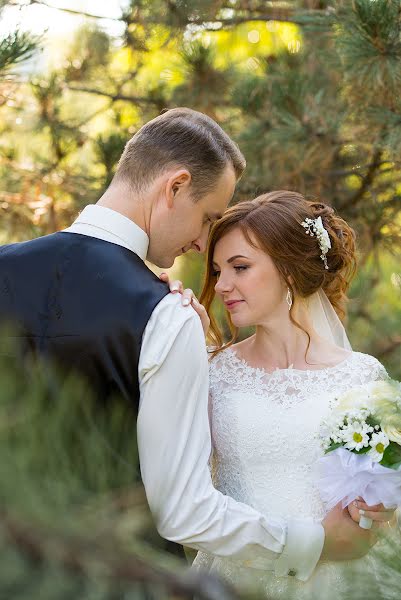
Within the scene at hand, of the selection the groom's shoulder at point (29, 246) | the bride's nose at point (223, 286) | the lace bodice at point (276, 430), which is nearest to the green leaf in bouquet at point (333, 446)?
the lace bodice at point (276, 430)

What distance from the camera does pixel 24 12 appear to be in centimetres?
223

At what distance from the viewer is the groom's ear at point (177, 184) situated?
6.75 feet

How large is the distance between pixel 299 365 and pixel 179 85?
1985mm

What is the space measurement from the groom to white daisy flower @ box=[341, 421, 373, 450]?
0.26 m

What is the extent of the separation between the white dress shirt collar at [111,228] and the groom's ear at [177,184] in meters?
0.12

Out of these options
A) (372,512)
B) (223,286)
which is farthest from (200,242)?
(372,512)

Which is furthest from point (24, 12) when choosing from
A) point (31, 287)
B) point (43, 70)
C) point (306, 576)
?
point (43, 70)

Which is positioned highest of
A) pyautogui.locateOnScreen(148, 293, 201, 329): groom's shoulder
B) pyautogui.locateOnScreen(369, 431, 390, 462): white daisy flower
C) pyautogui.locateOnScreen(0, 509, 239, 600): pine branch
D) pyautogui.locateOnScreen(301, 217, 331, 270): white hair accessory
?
pyautogui.locateOnScreen(0, 509, 239, 600): pine branch

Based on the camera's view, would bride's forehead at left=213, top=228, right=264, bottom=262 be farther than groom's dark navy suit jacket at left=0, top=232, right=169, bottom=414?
Yes

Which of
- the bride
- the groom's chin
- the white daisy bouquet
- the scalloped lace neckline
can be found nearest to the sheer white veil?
the bride

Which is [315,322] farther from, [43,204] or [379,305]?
[43,204]

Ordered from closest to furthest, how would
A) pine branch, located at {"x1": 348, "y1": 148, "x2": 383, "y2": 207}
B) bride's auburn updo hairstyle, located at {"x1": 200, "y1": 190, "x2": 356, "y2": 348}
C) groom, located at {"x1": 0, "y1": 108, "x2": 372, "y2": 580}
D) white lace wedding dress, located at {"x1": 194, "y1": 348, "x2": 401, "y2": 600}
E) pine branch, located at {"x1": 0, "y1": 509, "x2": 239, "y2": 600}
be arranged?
pine branch, located at {"x1": 0, "y1": 509, "x2": 239, "y2": 600} < groom, located at {"x1": 0, "y1": 108, "x2": 372, "y2": 580} < white lace wedding dress, located at {"x1": 194, "y1": 348, "x2": 401, "y2": 600} < bride's auburn updo hairstyle, located at {"x1": 200, "y1": 190, "x2": 356, "y2": 348} < pine branch, located at {"x1": 348, "y1": 148, "x2": 383, "y2": 207}

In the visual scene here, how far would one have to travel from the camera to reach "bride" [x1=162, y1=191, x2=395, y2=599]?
8.83 feet

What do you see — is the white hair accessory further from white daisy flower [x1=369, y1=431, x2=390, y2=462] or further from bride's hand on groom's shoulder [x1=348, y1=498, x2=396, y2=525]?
bride's hand on groom's shoulder [x1=348, y1=498, x2=396, y2=525]
